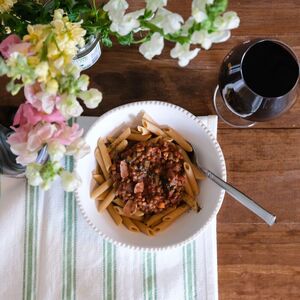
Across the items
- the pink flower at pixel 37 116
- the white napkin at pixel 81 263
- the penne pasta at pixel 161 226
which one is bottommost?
the white napkin at pixel 81 263

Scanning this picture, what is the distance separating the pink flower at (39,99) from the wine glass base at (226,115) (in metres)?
0.32

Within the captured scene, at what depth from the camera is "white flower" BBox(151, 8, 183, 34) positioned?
1.30 feet

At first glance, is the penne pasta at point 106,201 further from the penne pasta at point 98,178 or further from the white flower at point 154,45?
the white flower at point 154,45

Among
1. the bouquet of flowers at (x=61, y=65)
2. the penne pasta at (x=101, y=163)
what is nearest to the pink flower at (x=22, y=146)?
the bouquet of flowers at (x=61, y=65)

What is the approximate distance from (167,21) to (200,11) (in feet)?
0.09

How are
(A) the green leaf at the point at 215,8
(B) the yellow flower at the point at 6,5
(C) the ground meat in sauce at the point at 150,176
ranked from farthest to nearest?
(C) the ground meat in sauce at the point at 150,176 → (B) the yellow flower at the point at 6,5 → (A) the green leaf at the point at 215,8

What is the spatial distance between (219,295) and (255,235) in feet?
0.29

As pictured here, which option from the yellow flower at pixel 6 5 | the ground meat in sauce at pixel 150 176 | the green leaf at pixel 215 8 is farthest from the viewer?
the ground meat in sauce at pixel 150 176

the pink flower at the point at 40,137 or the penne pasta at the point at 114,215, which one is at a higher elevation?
the pink flower at the point at 40,137

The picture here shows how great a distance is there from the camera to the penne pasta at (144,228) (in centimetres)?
63

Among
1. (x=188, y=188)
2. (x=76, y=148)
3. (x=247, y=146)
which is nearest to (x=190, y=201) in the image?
(x=188, y=188)

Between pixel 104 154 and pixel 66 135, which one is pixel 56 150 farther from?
pixel 104 154

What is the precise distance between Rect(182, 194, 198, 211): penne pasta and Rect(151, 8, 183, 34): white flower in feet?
0.90

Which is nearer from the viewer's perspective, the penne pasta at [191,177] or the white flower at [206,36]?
the white flower at [206,36]
